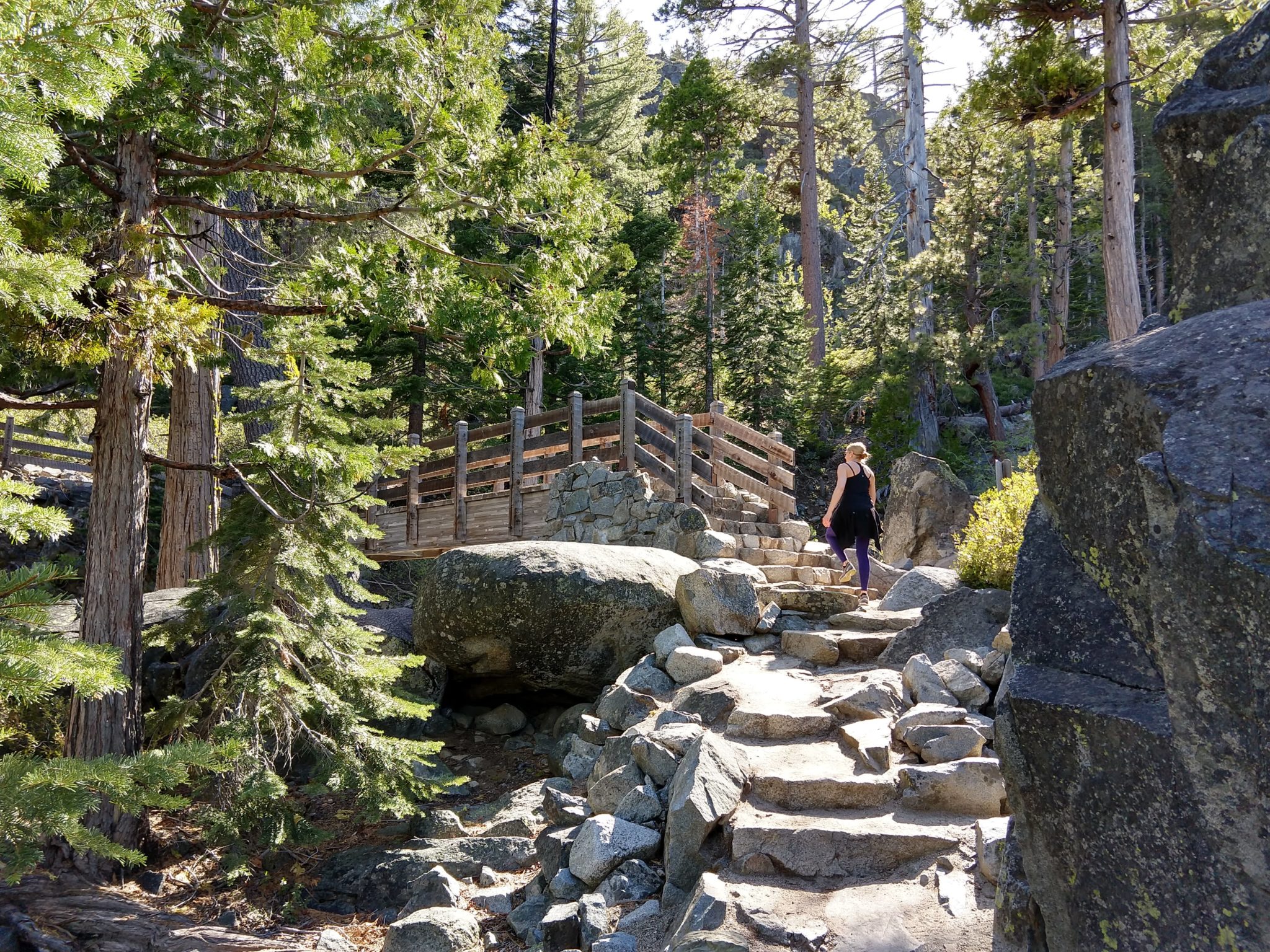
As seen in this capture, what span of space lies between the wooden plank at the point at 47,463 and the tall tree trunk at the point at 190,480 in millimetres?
12453

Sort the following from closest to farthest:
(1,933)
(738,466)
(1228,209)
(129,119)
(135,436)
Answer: (1228,209)
(1,933)
(129,119)
(135,436)
(738,466)

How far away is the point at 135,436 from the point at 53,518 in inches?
123

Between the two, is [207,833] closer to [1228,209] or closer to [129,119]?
[129,119]

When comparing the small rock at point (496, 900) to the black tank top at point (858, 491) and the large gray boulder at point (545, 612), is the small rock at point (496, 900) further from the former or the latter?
the black tank top at point (858, 491)

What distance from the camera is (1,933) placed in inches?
183

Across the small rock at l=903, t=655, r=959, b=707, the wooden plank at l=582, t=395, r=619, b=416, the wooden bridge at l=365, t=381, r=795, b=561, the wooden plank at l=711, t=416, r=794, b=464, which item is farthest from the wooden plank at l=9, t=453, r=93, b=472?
the small rock at l=903, t=655, r=959, b=707

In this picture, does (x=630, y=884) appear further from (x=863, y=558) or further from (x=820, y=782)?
(x=863, y=558)

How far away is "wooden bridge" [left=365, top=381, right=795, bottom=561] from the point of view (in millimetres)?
11094

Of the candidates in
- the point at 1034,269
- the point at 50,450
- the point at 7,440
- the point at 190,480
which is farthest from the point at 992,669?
the point at 50,450

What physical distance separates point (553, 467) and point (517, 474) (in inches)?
23.4

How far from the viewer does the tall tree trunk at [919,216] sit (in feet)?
57.4

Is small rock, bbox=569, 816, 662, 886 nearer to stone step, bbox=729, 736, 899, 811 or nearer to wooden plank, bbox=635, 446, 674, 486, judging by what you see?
stone step, bbox=729, 736, 899, 811

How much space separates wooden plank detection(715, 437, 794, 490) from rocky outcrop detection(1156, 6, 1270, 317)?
8043 mm

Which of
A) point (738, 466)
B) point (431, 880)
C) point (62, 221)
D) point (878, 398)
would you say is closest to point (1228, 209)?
point (431, 880)
